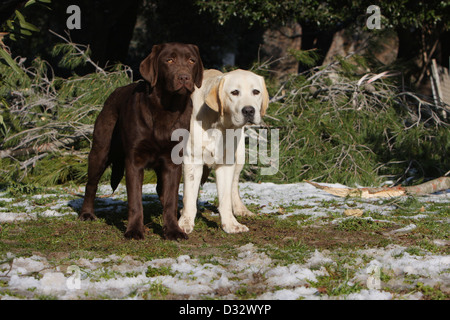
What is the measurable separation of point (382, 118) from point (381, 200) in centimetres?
266

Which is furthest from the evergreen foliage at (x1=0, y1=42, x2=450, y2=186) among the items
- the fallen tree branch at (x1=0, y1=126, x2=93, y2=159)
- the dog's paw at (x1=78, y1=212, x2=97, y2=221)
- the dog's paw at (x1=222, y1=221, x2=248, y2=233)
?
the dog's paw at (x1=222, y1=221, x2=248, y2=233)

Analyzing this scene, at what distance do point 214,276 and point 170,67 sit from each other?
1971mm

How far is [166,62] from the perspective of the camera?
4.37 meters

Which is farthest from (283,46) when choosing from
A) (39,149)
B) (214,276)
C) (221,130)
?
(214,276)

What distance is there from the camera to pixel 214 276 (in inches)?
120

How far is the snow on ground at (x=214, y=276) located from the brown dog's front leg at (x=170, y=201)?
694 millimetres

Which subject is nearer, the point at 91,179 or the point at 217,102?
the point at 217,102

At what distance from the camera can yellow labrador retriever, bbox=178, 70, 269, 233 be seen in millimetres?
4418

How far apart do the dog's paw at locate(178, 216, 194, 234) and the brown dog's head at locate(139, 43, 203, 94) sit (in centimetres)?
110

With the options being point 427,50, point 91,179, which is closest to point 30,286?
point 91,179

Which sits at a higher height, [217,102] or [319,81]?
[319,81]

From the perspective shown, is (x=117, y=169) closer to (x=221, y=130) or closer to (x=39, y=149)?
(x=221, y=130)
